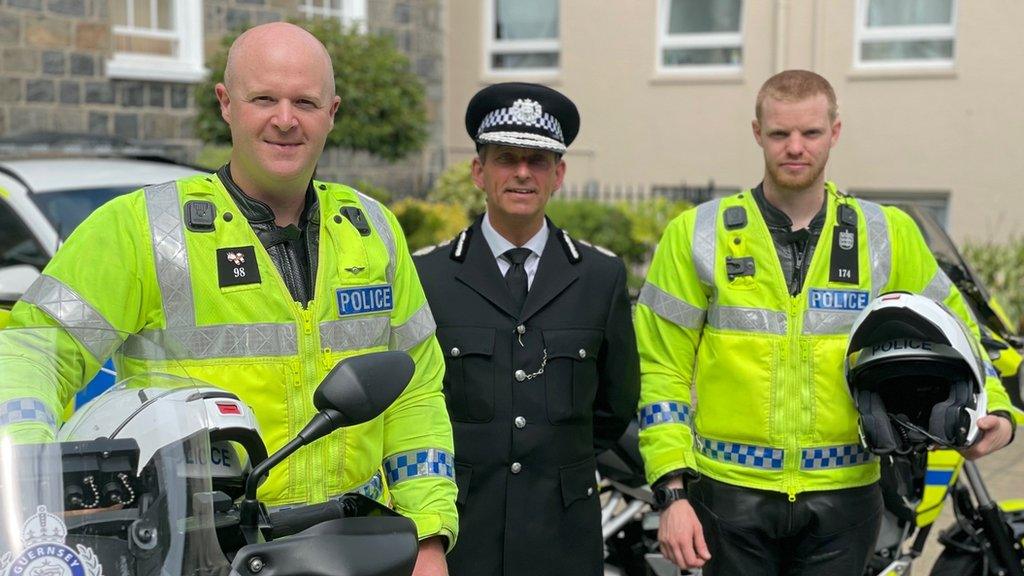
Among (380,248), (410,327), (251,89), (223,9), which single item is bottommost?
(410,327)

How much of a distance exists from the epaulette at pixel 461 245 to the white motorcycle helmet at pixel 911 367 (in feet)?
3.71

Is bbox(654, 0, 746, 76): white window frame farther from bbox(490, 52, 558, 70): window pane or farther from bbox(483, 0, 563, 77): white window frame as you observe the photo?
bbox(490, 52, 558, 70): window pane

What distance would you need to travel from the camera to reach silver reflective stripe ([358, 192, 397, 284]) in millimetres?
2863

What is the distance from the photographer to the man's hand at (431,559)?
2.65 metres

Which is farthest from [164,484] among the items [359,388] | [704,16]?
[704,16]

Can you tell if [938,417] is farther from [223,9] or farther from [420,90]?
[223,9]

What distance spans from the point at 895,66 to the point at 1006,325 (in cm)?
1079

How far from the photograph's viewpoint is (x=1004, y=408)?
3.51 m

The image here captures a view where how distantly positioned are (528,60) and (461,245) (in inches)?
538

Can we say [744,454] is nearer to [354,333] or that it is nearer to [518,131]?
[518,131]

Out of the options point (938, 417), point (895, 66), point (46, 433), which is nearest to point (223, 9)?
point (895, 66)

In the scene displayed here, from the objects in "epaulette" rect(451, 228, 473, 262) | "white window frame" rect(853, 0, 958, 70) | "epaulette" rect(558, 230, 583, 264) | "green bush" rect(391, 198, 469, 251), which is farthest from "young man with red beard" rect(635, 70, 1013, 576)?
"white window frame" rect(853, 0, 958, 70)

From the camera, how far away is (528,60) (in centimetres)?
1712

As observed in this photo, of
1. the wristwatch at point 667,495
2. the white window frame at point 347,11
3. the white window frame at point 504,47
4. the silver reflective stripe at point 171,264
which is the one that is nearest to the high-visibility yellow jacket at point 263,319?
the silver reflective stripe at point 171,264
